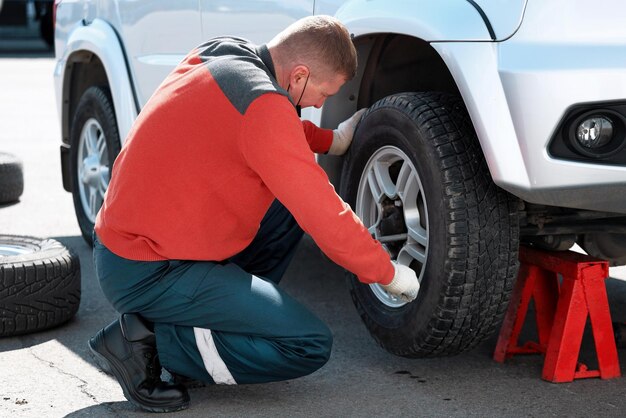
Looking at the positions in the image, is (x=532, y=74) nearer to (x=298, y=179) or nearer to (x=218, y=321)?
(x=298, y=179)

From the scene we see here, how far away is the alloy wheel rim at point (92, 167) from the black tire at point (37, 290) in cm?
111

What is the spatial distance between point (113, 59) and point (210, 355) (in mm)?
2134

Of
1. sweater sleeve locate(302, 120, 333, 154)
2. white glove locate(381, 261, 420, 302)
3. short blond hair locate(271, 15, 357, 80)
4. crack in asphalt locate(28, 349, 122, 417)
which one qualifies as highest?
short blond hair locate(271, 15, 357, 80)

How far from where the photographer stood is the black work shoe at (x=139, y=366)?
310cm

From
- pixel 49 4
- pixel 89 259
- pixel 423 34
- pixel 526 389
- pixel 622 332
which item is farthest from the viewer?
pixel 49 4

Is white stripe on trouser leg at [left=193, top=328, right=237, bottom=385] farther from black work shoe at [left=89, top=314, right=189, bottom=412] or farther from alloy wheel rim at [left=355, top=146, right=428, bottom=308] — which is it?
alloy wheel rim at [left=355, top=146, right=428, bottom=308]

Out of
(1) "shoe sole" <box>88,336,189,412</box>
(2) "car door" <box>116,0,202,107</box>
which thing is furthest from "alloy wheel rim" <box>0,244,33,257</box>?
(1) "shoe sole" <box>88,336,189,412</box>

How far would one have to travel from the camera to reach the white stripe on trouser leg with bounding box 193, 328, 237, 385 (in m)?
3.09

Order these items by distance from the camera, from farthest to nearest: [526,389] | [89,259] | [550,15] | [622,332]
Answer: [89,259] → [622,332] → [526,389] → [550,15]

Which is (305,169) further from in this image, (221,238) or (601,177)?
(601,177)

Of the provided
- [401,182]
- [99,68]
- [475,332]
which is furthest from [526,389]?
[99,68]

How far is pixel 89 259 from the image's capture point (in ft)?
16.7

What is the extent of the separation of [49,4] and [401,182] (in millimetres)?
16855

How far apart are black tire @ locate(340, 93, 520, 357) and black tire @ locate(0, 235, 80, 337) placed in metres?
1.30
